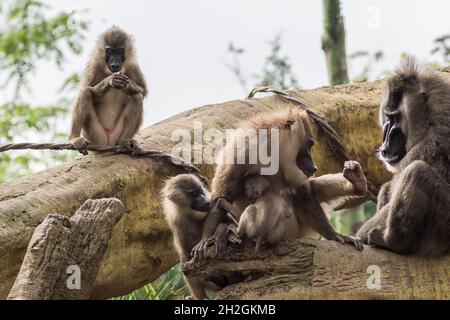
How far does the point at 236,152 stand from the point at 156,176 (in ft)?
6.64

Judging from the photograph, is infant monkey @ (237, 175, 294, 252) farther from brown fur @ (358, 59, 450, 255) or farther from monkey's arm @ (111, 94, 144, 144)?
monkey's arm @ (111, 94, 144, 144)

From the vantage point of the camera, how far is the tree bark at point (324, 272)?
6184mm

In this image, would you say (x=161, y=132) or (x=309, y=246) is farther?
(x=161, y=132)

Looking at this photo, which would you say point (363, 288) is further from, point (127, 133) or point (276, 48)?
point (276, 48)

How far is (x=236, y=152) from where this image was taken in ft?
22.3

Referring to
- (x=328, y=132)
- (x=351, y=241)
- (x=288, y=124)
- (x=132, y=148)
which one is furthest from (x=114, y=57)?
(x=351, y=241)

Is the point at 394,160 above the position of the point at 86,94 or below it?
below

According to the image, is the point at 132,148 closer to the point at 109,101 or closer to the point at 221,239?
the point at 109,101

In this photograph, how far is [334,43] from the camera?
43.6ft

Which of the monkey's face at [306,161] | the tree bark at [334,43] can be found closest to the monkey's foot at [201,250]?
the monkey's face at [306,161]

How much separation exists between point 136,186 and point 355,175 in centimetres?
258

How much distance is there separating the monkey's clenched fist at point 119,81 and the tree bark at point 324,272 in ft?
8.93
